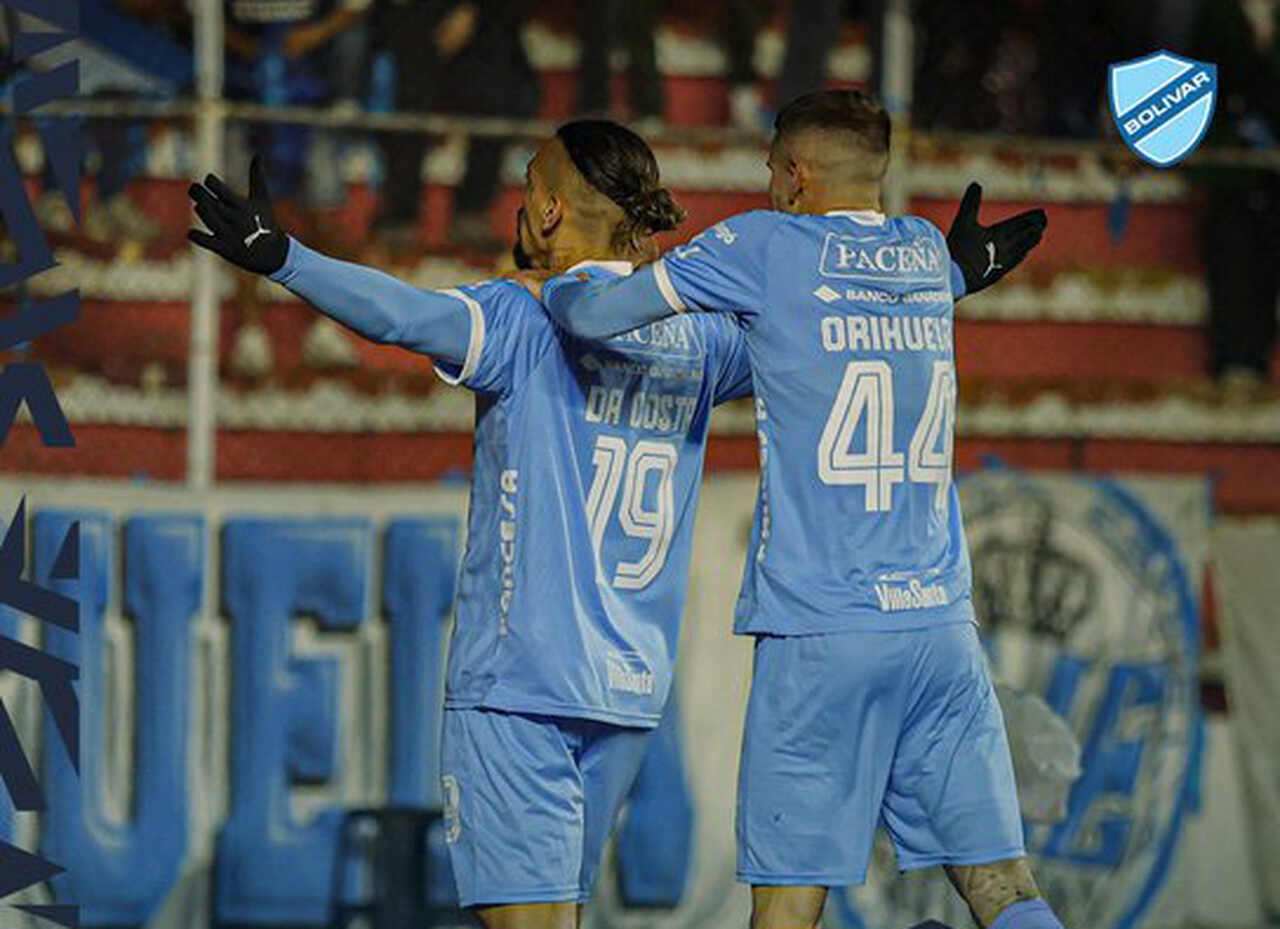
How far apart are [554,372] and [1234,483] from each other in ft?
15.7

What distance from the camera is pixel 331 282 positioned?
5320mm

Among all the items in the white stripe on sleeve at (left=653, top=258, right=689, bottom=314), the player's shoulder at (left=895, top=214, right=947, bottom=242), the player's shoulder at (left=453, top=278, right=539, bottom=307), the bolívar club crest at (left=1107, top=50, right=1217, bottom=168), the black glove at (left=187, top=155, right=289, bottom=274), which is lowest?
the white stripe on sleeve at (left=653, top=258, right=689, bottom=314)

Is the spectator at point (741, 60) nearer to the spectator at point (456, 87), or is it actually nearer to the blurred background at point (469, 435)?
the blurred background at point (469, 435)

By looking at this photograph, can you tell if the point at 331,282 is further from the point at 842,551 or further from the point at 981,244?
the point at 981,244

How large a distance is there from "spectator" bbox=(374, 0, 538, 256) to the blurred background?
1cm

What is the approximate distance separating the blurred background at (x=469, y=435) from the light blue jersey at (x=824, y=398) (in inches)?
129

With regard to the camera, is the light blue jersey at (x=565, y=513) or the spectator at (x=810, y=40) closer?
the light blue jersey at (x=565, y=513)

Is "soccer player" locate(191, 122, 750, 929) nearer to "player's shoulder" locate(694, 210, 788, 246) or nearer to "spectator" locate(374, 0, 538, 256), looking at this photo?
"player's shoulder" locate(694, 210, 788, 246)

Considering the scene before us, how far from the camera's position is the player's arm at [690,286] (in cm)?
530

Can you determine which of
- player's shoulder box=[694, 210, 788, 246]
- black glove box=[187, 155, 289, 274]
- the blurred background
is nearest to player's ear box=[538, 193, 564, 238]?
player's shoulder box=[694, 210, 788, 246]

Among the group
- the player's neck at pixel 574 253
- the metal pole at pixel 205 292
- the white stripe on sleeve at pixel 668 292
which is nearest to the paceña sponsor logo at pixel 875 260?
the white stripe on sleeve at pixel 668 292

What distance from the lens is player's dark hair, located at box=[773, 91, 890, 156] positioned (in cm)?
539

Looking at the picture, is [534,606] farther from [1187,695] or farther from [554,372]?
[1187,695]

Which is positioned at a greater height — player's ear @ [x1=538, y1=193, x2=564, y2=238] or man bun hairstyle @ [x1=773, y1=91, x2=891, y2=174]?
man bun hairstyle @ [x1=773, y1=91, x2=891, y2=174]
